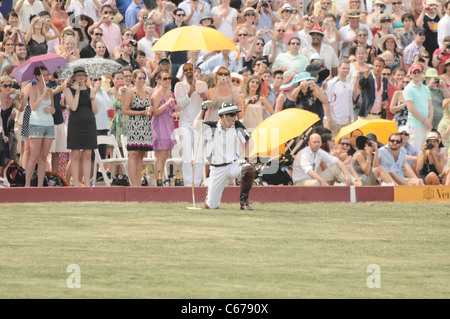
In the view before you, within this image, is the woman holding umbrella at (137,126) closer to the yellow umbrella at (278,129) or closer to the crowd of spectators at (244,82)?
the crowd of spectators at (244,82)

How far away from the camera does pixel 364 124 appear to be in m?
18.9

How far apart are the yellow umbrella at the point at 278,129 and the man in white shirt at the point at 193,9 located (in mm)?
5379

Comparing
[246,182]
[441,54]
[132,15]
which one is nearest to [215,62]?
[132,15]

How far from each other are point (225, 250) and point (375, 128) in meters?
7.63

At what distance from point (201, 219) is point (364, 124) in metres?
5.05

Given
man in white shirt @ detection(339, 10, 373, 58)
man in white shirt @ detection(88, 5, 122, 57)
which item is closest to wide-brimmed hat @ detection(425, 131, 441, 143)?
man in white shirt @ detection(339, 10, 373, 58)

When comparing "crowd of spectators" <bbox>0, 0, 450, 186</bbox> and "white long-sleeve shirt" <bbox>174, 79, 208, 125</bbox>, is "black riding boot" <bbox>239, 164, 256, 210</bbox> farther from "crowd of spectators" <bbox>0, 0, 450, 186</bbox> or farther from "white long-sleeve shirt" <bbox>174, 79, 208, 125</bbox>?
"white long-sleeve shirt" <bbox>174, 79, 208, 125</bbox>

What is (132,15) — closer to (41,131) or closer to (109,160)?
(109,160)

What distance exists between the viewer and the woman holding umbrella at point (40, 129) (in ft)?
57.2

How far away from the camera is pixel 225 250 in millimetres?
12016

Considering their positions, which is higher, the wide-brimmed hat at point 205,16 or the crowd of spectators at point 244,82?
the wide-brimmed hat at point 205,16

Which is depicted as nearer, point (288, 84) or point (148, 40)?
point (288, 84)

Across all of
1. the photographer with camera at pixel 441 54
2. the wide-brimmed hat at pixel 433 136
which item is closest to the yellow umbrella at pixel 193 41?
the wide-brimmed hat at pixel 433 136
